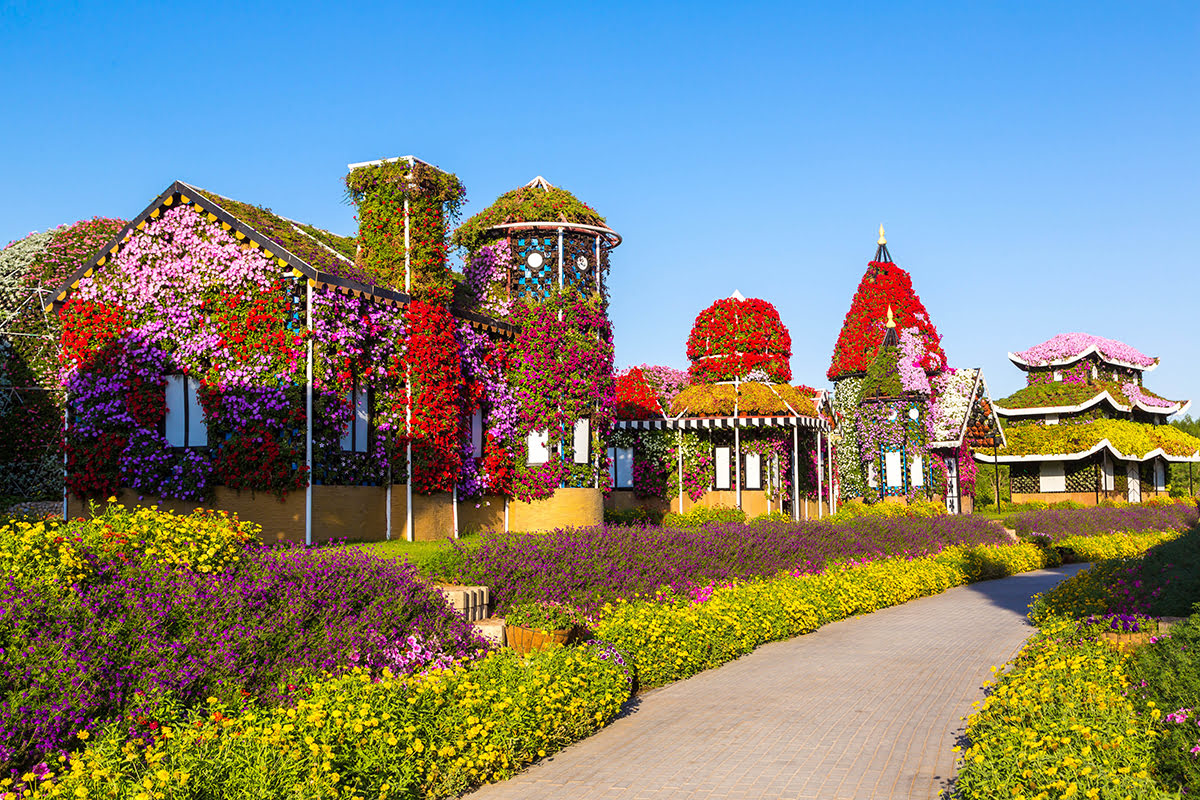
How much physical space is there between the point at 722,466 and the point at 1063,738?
23.5 metres

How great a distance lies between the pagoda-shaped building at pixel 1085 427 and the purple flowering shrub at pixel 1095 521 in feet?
33.6

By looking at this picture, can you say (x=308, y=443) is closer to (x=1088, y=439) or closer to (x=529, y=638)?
(x=529, y=638)

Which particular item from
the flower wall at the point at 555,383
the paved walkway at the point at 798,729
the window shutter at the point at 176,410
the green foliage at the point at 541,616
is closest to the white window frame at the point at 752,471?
the flower wall at the point at 555,383

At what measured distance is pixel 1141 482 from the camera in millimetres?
47750

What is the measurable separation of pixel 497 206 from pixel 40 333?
11.9 metres

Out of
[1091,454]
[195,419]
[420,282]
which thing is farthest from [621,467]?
[1091,454]

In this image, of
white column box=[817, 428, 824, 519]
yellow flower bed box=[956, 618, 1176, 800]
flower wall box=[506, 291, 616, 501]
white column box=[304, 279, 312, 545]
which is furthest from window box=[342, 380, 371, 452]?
white column box=[817, 428, 824, 519]

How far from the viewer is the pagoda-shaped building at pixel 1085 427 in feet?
146

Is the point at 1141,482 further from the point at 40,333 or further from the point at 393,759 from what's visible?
the point at 393,759

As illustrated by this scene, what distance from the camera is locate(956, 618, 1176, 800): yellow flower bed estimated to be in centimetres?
509

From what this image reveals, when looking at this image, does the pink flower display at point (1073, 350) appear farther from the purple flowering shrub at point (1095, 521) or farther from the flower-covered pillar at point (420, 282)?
the flower-covered pillar at point (420, 282)

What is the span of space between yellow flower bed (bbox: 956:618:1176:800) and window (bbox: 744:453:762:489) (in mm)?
20535

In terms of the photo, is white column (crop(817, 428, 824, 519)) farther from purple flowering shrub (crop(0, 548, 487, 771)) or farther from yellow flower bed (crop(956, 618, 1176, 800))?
purple flowering shrub (crop(0, 548, 487, 771))

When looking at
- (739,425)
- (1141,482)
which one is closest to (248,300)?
(739,425)
